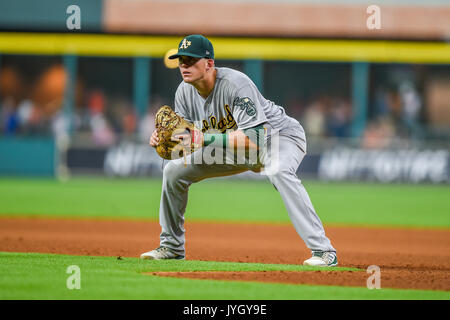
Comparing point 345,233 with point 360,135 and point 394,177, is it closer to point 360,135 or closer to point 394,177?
point 394,177

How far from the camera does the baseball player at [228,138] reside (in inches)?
247

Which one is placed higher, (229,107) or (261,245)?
(229,107)

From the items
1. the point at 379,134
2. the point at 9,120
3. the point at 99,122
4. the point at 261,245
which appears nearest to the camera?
the point at 261,245

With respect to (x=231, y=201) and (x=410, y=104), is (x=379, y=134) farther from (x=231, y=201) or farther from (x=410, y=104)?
(x=231, y=201)

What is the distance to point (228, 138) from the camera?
6215mm

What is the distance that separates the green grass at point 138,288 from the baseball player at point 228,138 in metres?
0.81

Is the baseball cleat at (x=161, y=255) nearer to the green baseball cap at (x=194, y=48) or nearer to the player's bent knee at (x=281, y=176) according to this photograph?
the player's bent knee at (x=281, y=176)

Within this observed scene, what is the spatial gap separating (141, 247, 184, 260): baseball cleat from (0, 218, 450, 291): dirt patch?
385 millimetres

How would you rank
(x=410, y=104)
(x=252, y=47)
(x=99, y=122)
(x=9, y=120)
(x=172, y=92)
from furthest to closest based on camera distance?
1. (x=172, y=92)
2. (x=410, y=104)
3. (x=252, y=47)
4. (x=99, y=122)
5. (x=9, y=120)

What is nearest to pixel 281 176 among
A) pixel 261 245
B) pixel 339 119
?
pixel 261 245

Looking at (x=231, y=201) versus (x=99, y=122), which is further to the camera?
(x=99, y=122)

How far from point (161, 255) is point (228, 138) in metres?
1.32

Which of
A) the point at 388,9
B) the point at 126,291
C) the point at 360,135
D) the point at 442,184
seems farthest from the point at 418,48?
the point at 126,291

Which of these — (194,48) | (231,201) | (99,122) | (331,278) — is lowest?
(231,201)
